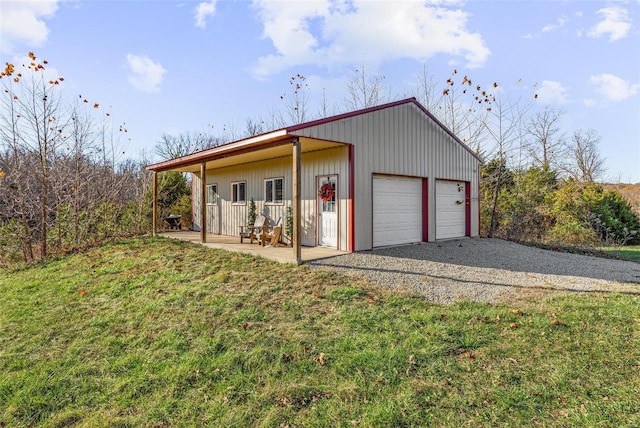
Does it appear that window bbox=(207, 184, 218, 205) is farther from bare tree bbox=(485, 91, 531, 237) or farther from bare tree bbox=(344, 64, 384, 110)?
bare tree bbox=(485, 91, 531, 237)

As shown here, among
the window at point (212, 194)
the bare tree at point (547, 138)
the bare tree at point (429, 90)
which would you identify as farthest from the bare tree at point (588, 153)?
the window at point (212, 194)

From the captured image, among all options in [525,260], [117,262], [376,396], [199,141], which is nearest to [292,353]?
[376,396]

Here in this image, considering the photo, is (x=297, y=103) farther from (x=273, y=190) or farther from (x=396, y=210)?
(x=396, y=210)

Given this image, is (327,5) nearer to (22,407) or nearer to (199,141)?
(22,407)

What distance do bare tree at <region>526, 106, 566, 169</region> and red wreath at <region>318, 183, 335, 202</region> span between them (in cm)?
1553

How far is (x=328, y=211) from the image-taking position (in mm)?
8477

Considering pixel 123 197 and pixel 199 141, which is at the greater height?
pixel 199 141

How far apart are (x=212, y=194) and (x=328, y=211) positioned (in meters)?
6.69

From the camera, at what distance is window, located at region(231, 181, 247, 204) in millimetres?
11516

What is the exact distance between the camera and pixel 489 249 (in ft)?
30.5

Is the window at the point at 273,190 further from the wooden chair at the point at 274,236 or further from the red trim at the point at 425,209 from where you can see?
the red trim at the point at 425,209

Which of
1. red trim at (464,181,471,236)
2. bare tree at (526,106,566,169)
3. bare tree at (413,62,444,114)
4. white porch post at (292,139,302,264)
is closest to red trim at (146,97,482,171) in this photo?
white porch post at (292,139,302,264)

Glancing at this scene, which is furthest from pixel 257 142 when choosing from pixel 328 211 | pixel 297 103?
pixel 297 103

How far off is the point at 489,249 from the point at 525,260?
1.19m
